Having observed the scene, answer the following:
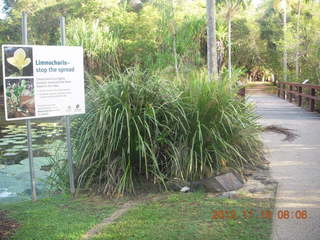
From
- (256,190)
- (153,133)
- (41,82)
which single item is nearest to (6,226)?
(41,82)

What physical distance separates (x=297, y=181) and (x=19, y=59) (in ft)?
13.5

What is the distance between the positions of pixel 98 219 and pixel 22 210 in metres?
1.10

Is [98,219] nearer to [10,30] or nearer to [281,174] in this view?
[281,174]

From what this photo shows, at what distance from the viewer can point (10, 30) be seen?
39812mm

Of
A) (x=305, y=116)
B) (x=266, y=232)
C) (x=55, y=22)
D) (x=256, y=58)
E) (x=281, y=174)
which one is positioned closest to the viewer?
(x=266, y=232)

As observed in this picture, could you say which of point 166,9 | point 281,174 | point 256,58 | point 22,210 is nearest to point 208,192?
point 281,174

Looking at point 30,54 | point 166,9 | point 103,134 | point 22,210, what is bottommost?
point 22,210

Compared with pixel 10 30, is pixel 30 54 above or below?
below

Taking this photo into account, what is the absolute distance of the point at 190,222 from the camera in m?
4.39

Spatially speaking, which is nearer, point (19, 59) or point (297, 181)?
point (19, 59)

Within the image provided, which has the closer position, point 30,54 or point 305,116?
point 30,54

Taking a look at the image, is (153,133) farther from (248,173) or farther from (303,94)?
(303,94)

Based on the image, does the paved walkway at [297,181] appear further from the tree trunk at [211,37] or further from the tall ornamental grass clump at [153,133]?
the tree trunk at [211,37]
